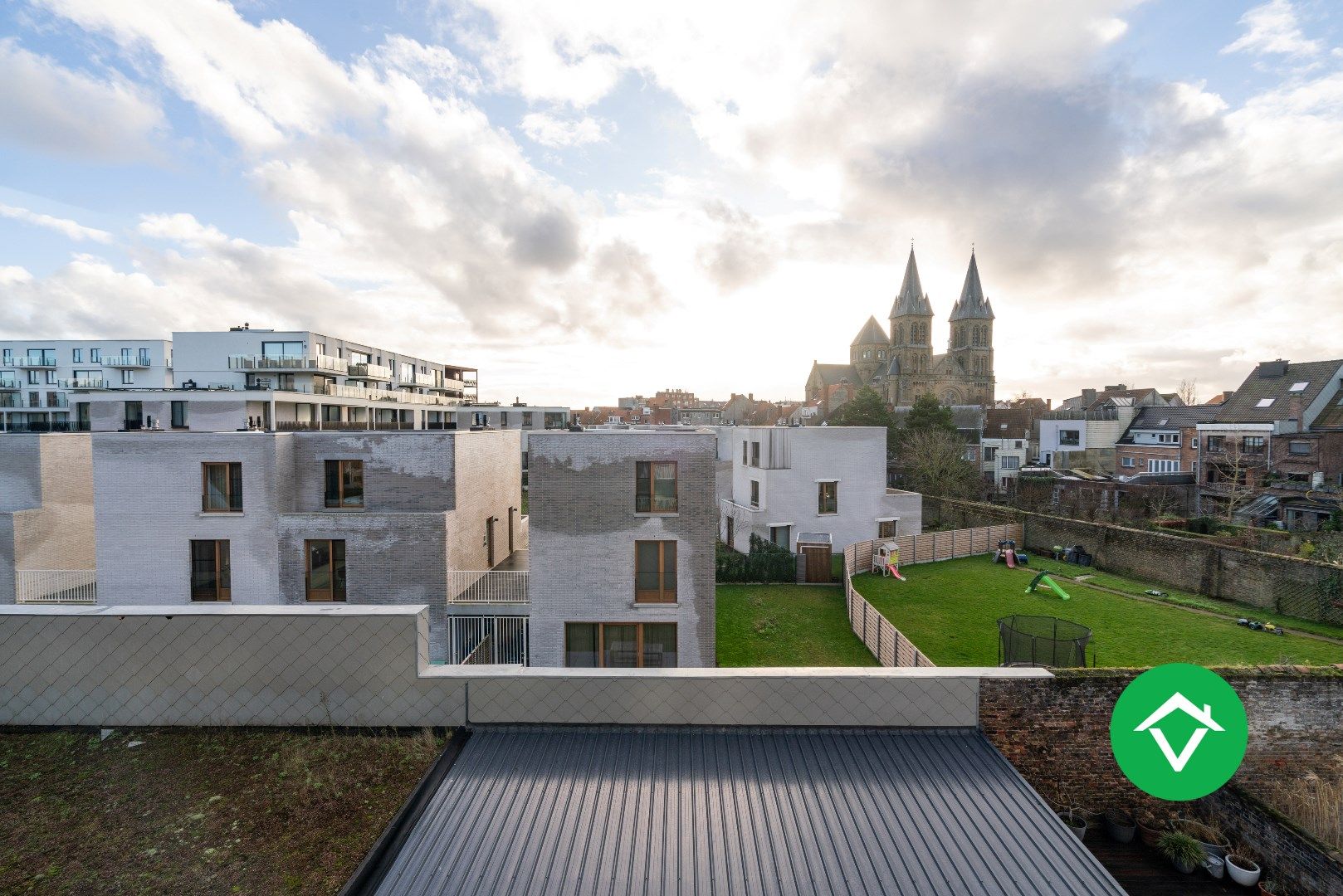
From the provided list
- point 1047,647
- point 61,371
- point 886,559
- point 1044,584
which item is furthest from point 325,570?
point 61,371

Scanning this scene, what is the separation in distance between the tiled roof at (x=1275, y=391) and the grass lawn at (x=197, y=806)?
4926cm

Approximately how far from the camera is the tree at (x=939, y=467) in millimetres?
38125

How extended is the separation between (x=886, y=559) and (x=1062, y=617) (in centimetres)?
693

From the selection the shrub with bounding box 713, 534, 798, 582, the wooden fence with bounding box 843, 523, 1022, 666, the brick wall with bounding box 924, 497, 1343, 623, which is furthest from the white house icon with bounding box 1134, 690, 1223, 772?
the brick wall with bounding box 924, 497, 1343, 623

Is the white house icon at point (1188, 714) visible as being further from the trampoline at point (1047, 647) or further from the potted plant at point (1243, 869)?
the trampoline at point (1047, 647)

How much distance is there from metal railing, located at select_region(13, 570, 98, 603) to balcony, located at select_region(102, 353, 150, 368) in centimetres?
4667

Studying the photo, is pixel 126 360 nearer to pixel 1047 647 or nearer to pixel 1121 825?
pixel 1047 647

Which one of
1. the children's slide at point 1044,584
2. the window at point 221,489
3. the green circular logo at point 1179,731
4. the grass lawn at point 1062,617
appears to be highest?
the window at point 221,489

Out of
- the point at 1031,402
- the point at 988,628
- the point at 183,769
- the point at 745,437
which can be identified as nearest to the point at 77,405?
the point at 745,437

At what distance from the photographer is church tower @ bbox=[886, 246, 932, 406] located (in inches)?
3647

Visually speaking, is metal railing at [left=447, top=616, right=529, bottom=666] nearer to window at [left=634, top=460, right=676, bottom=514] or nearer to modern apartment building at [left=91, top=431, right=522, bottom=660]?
modern apartment building at [left=91, top=431, right=522, bottom=660]

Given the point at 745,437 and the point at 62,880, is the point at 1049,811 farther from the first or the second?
the point at 745,437

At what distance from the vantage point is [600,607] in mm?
14156

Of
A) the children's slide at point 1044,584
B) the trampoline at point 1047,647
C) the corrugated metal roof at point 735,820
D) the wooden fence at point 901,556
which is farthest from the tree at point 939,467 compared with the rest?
the corrugated metal roof at point 735,820
